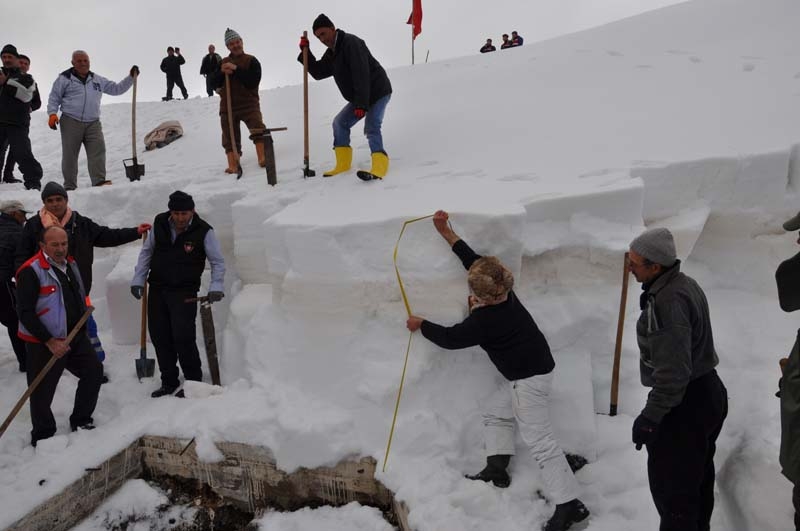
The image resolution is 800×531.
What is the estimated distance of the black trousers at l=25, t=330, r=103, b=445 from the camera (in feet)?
11.8

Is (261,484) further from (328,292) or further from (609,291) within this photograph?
(609,291)

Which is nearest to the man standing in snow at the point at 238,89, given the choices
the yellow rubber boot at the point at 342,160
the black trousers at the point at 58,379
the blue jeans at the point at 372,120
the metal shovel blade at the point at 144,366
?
the yellow rubber boot at the point at 342,160

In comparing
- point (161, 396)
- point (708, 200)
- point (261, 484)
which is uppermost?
point (708, 200)

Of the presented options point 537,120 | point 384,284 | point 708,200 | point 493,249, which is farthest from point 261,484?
point 537,120

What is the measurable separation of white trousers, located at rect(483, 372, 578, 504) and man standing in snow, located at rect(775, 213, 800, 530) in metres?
1.05

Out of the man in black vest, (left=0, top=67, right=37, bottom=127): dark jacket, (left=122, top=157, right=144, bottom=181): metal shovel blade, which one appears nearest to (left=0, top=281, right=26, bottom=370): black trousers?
the man in black vest

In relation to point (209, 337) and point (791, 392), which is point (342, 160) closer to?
point (209, 337)

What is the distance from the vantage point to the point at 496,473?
3.17 meters

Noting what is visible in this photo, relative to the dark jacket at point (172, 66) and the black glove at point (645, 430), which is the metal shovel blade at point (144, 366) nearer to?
the black glove at point (645, 430)

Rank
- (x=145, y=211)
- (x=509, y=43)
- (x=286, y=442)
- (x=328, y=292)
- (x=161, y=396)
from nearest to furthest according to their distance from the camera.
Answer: (x=286, y=442) < (x=328, y=292) < (x=161, y=396) < (x=145, y=211) < (x=509, y=43)

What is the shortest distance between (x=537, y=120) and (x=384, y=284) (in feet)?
10.7

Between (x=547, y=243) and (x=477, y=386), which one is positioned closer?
(x=477, y=386)

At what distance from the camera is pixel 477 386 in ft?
11.6

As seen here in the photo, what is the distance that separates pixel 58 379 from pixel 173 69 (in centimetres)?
1251
